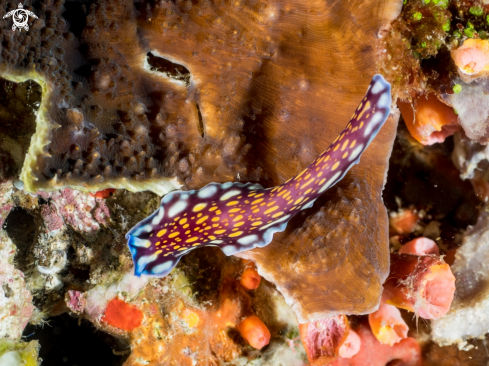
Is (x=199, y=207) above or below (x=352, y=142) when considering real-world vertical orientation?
below

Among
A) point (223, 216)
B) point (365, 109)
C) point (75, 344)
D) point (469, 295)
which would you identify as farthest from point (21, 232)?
point (469, 295)

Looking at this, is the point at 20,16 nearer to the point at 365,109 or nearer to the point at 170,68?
the point at 170,68

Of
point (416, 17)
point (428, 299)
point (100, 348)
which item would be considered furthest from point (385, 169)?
point (100, 348)

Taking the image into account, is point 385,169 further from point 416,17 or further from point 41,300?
point 41,300

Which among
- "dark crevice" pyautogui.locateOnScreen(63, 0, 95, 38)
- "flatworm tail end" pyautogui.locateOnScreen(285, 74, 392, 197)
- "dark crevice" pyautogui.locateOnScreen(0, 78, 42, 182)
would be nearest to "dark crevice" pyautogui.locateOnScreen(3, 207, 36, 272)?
"dark crevice" pyautogui.locateOnScreen(0, 78, 42, 182)

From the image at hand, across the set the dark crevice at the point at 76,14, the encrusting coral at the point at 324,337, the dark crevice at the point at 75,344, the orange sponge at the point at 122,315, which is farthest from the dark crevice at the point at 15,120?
the encrusting coral at the point at 324,337

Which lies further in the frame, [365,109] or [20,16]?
[20,16]
